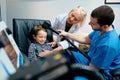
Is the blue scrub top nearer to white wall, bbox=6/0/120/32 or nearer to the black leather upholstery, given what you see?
the black leather upholstery

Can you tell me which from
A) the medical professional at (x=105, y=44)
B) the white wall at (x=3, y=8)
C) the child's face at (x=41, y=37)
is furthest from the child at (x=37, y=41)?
the white wall at (x=3, y=8)

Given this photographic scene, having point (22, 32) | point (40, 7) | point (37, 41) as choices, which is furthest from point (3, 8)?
point (37, 41)

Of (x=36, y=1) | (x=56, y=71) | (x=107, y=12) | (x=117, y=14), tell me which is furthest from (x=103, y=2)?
(x=56, y=71)

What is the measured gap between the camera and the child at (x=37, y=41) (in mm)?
2188

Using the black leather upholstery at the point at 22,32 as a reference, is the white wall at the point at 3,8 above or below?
above

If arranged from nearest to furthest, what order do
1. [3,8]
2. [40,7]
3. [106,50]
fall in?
[106,50] < [3,8] < [40,7]

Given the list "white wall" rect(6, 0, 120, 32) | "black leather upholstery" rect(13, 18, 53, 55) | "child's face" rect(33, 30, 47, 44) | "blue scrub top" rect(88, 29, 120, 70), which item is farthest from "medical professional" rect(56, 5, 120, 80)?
"white wall" rect(6, 0, 120, 32)

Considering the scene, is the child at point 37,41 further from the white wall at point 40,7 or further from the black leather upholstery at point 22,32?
the white wall at point 40,7

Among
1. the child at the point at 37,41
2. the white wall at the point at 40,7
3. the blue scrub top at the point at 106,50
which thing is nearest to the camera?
the blue scrub top at the point at 106,50

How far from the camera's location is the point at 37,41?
89.2 inches

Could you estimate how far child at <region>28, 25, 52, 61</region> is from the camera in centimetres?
219

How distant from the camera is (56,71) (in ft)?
0.88

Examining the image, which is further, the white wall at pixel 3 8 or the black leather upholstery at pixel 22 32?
the white wall at pixel 3 8

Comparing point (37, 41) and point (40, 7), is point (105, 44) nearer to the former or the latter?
point (37, 41)
